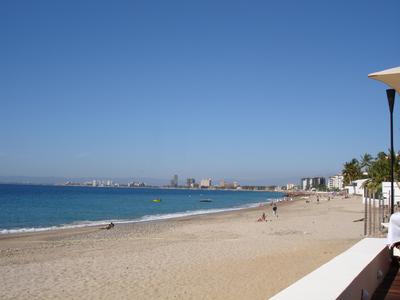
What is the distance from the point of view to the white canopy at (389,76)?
5368 mm

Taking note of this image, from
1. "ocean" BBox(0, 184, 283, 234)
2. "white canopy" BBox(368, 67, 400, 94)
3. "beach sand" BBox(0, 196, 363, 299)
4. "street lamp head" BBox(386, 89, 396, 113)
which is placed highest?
"street lamp head" BBox(386, 89, 396, 113)

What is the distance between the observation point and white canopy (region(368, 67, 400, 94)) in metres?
5.37

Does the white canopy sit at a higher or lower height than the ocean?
higher

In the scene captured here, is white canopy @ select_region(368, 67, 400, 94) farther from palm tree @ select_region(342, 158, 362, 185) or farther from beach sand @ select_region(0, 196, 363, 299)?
palm tree @ select_region(342, 158, 362, 185)

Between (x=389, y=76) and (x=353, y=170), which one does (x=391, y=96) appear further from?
(x=353, y=170)

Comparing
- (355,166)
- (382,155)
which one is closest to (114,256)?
(382,155)

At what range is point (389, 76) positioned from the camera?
17.9ft

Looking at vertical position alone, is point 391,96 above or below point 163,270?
above

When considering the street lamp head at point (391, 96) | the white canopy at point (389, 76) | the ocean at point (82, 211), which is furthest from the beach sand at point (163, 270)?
the ocean at point (82, 211)

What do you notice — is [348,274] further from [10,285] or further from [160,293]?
[10,285]

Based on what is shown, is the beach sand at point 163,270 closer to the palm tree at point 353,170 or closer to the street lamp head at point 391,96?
the street lamp head at point 391,96

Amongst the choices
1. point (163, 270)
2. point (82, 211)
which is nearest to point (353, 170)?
point (82, 211)

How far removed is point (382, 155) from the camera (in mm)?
51875

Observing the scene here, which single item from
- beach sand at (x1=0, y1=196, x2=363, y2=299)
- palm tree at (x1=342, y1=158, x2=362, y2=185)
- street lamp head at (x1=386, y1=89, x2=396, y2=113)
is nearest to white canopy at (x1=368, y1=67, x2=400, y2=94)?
street lamp head at (x1=386, y1=89, x2=396, y2=113)
